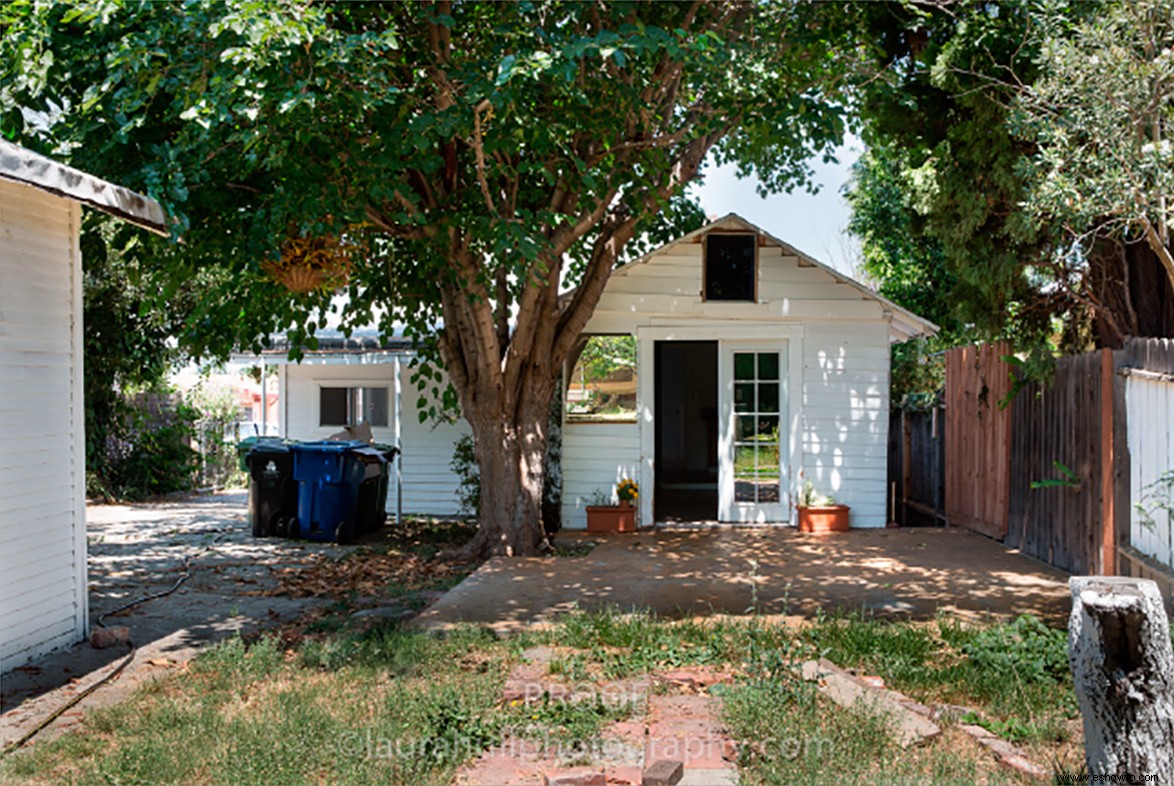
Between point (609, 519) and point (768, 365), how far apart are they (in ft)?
9.34

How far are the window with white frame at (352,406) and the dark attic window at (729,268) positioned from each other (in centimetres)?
610

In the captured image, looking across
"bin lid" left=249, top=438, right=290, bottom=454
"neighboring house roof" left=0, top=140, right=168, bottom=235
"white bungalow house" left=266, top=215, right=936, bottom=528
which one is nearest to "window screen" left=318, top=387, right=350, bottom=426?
"bin lid" left=249, top=438, right=290, bottom=454

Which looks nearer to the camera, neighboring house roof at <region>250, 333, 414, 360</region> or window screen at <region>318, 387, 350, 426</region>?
neighboring house roof at <region>250, 333, 414, 360</region>

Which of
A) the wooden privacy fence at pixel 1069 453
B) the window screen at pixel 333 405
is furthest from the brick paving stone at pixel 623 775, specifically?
the window screen at pixel 333 405

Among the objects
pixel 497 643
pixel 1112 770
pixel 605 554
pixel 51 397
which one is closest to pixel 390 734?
pixel 497 643

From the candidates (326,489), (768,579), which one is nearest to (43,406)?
(326,489)

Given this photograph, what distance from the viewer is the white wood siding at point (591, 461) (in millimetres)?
12602

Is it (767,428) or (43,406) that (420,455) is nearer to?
(767,428)

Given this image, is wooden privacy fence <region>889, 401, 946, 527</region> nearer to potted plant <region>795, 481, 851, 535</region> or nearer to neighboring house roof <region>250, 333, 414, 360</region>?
potted plant <region>795, 481, 851, 535</region>

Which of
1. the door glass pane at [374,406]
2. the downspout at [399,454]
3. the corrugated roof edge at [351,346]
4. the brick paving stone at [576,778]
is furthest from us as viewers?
the door glass pane at [374,406]

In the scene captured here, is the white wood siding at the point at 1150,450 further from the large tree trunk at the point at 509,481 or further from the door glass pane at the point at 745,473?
the large tree trunk at the point at 509,481

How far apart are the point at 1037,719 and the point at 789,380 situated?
775cm

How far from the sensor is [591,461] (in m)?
12.7

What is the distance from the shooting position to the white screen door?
12.7 meters
